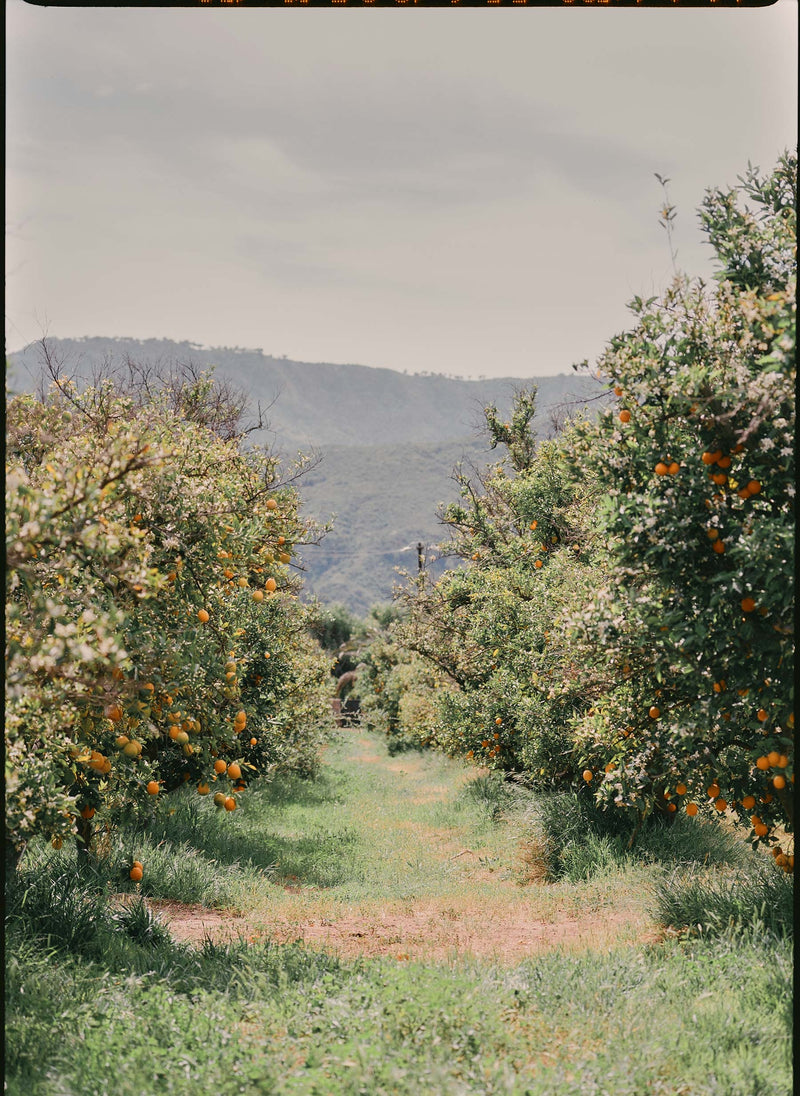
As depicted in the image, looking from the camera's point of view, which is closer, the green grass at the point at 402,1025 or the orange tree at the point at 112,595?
the green grass at the point at 402,1025

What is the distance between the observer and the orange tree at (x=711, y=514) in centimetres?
416

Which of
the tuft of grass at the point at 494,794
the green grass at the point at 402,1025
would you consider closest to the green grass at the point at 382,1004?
the green grass at the point at 402,1025

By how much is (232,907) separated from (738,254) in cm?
718

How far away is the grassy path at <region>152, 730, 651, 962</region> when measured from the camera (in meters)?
6.58

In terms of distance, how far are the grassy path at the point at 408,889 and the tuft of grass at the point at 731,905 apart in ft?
1.16

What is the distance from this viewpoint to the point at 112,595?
177 inches

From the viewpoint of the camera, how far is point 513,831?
37.2 ft

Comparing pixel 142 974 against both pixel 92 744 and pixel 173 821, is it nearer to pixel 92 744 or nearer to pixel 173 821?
pixel 92 744

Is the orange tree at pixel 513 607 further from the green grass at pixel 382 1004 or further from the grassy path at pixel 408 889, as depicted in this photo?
the green grass at pixel 382 1004

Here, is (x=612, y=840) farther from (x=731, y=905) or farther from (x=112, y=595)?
(x=112, y=595)

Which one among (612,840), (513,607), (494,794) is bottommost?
(494,794)

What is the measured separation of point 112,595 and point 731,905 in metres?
4.66

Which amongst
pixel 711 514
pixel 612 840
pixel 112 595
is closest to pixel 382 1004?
pixel 112 595

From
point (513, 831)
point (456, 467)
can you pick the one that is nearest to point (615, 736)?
point (513, 831)
